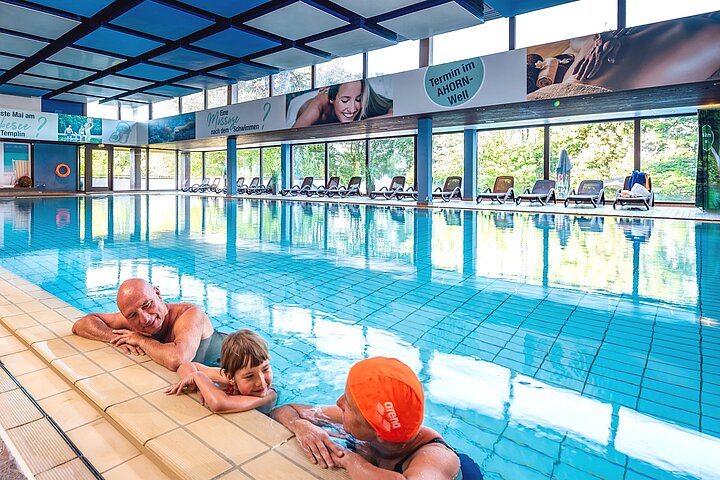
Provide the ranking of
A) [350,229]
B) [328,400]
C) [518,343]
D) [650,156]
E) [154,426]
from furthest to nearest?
[650,156] → [350,229] → [518,343] → [328,400] → [154,426]

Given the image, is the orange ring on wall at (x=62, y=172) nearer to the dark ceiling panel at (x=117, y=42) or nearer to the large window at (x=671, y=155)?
the dark ceiling panel at (x=117, y=42)

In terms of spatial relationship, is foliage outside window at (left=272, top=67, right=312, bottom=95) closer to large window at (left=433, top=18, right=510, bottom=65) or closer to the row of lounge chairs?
large window at (left=433, top=18, right=510, bottom=65)

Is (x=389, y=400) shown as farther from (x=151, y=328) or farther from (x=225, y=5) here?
(x=225, y=5)

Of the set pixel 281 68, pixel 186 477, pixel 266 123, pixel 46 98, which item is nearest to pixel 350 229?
pixel 186 477

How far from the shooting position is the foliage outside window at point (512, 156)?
15.5 m

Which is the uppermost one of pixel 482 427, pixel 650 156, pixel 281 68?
pixel 281 68

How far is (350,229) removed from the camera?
8.08 metres

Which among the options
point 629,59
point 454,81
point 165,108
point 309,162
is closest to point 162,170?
point 165,108

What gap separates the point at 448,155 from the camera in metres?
17.5

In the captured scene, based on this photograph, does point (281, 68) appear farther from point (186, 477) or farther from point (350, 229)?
point (186, 477)

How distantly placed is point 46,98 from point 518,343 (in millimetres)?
24287

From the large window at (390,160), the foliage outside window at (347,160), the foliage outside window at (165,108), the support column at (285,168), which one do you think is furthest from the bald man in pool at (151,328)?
the foliage outside window at (165,108)

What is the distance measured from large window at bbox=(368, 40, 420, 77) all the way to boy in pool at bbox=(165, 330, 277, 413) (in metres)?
14.7

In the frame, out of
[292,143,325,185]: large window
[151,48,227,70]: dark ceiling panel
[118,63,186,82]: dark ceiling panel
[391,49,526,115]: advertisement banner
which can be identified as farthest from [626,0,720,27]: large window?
[118,63,186,82]: dark ceiling panel
